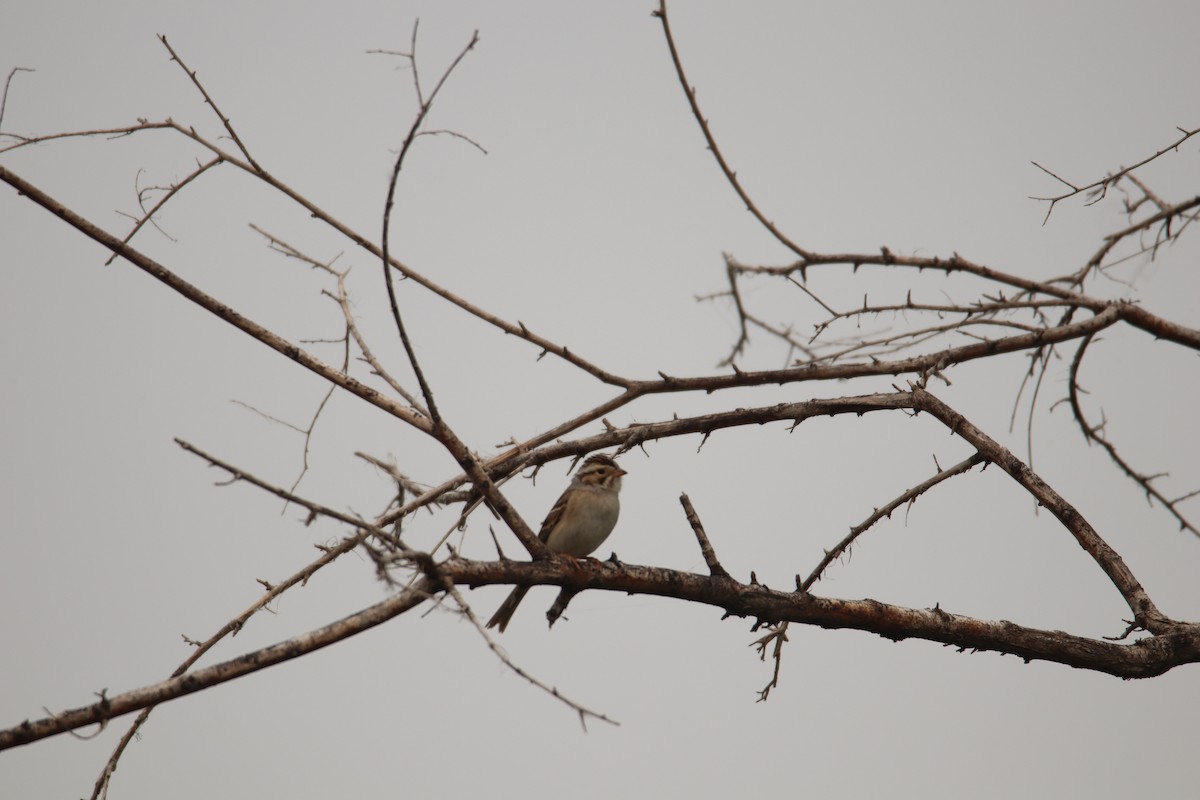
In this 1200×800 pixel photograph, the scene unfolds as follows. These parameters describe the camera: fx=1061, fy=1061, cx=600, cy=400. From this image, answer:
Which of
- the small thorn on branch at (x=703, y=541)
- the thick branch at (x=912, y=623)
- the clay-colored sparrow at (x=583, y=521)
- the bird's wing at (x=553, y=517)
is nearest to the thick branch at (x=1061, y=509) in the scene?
the thick branch at (x=912, y=623)

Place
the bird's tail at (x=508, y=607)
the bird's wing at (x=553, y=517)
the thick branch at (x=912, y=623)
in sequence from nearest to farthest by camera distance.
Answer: the thick branch at (x=912, y=623) → the bird's tail at (x=508, y=607) → the bird's wing at (x=553, y=517)

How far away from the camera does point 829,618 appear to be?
4273mm

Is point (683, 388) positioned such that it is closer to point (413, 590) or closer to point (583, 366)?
point (583, 366)

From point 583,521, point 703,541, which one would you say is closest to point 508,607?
point 583,521

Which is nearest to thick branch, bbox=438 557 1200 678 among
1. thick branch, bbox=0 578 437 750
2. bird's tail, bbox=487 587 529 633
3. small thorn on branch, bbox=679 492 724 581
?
small thorn on branch, bbox=679 492 724 581

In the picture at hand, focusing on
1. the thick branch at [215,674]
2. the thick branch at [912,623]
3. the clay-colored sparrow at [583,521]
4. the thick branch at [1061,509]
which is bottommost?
the thick branch at [215,674]

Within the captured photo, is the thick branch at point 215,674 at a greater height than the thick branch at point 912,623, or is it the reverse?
the thick branch at point 912,623

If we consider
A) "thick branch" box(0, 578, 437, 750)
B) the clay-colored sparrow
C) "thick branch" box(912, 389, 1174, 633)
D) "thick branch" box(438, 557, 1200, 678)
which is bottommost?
"thick branch" box(0, 578, 437, 750)

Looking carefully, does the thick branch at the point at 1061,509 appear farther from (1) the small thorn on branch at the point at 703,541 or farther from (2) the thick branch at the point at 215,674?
(2) the thick branch at the point at 215,674

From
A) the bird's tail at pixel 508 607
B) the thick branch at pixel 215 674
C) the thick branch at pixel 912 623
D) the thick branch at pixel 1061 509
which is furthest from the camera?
the bird's tail at pixel 508 607

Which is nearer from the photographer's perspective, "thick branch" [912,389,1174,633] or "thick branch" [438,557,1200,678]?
"thick branch" [438,557,1200,678]

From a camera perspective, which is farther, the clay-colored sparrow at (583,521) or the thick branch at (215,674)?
the clay-colored sparrow at (583,521)

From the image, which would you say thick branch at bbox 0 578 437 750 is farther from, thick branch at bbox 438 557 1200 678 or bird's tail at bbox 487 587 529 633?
bird's tail at bbox 487 587 529 633

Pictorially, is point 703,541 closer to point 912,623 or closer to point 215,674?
point 912,623
